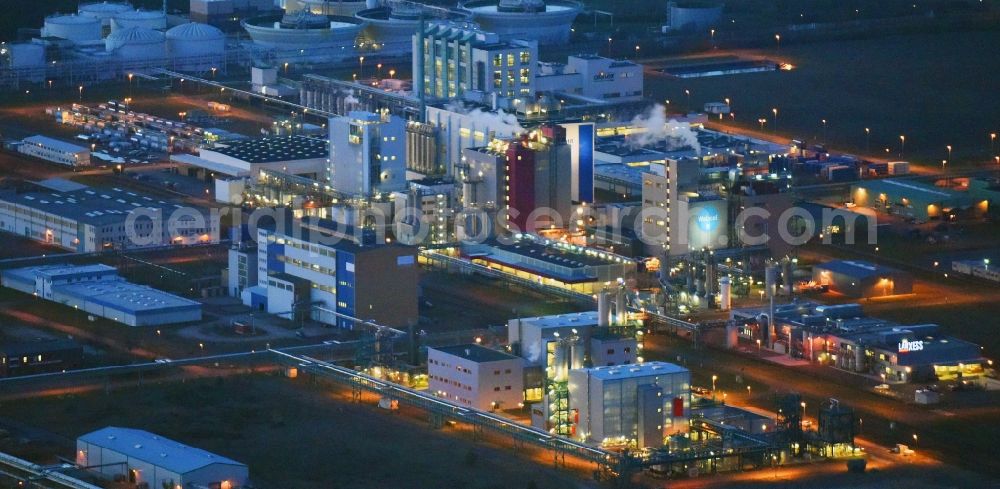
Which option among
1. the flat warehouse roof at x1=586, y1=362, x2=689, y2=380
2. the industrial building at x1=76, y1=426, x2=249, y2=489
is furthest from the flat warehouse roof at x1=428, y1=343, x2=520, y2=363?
the industrial building at x1=76, y1=426, x2=249, y2=489

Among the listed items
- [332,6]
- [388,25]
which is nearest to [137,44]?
[388,25]

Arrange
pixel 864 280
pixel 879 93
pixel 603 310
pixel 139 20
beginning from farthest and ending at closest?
pixel 139 20
pixel 879 93
pixel 864 280
pixel 603 310

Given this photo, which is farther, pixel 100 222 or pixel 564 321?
pixel 100 222

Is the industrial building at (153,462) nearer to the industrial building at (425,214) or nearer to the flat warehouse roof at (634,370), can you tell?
the flat warehouse roof at (634,370)

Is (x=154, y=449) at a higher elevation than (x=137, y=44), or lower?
lower

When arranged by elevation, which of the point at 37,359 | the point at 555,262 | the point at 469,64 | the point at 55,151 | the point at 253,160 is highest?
the point at 469,64

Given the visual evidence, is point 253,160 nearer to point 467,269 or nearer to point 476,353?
point 467,269

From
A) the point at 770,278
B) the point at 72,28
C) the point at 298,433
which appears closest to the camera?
the point at 298,433

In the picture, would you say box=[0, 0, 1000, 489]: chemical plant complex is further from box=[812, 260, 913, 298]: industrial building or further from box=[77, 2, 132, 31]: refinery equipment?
box=[77, 2, 132, 31]: refinery equipment
